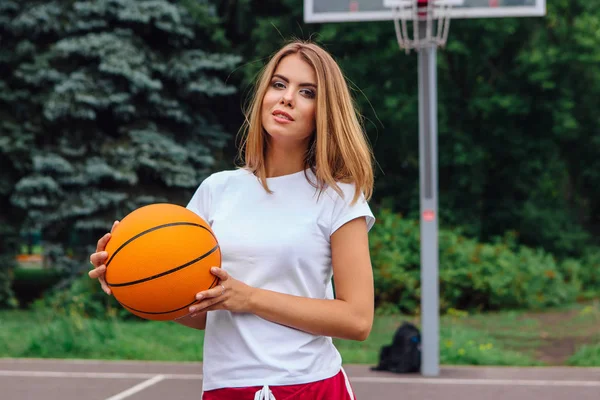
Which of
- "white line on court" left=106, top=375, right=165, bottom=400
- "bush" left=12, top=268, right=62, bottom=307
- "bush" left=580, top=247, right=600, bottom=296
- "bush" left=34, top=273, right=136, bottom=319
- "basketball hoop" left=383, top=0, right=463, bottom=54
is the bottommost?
"bush" left=12, top=268, right=62, bottom=307

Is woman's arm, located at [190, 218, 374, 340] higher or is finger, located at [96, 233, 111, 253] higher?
finger, located at [96, 233, 111, 253]

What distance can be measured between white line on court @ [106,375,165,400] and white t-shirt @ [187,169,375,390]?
5.31 meters

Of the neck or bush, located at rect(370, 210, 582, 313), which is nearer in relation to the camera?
the neck

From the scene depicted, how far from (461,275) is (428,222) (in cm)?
559

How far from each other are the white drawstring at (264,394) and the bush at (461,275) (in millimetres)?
11176

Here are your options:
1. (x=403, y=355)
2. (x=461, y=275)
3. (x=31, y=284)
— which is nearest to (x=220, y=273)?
(x=403, y=355)

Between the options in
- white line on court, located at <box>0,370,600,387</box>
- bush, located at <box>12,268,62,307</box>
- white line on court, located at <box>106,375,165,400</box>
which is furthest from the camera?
bush, located at <box>12,268,62,307</box>

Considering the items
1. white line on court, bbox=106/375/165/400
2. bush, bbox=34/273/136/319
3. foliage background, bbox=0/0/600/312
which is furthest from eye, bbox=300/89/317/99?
foliage background, bbox=0/0/600/312

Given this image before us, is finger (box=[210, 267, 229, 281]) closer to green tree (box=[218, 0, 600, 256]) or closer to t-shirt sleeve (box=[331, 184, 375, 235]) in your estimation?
t-shirt sleeve (box=[331, 184, 375, 235])

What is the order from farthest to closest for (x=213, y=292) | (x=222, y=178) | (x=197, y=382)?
(x=197, y=382) < (x=222, y=178) < (x=213, y=292)

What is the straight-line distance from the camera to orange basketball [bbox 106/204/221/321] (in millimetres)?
2199

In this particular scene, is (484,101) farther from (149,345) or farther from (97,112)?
(149,345)

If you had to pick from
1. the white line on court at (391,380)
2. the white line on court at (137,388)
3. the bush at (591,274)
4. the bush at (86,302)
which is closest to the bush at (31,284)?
the bush at (86,302)

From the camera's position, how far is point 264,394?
7.17ft
